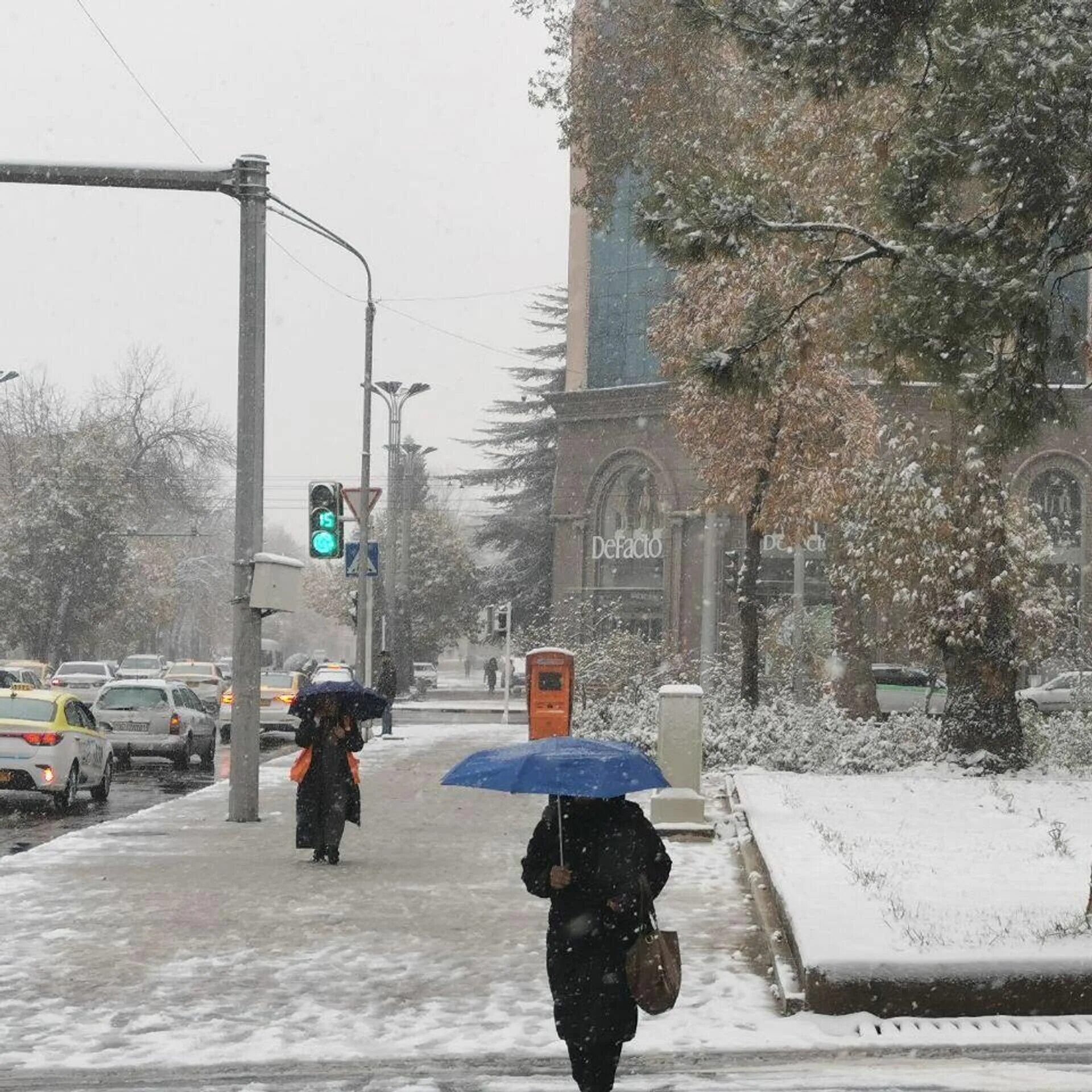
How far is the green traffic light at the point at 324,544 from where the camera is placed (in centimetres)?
1933

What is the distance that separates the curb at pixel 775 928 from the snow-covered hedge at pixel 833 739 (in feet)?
20.4

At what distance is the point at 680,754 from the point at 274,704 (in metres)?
20.5

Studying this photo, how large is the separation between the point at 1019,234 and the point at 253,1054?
686 centimetres

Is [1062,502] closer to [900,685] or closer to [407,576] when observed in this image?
[900,685]

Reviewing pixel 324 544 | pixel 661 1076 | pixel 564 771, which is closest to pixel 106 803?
pixel 324 544

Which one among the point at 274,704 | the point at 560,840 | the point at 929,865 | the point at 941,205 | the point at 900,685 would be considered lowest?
the point at 929,865

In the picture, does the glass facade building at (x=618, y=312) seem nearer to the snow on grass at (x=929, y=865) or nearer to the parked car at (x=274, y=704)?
the parked car at (x=274, y=704)

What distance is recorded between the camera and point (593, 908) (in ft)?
21.0

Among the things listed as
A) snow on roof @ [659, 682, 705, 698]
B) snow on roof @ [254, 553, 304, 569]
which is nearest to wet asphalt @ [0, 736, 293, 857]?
snow on roof @ [254, 553, 304, 569]

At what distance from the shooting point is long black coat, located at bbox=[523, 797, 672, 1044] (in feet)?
20.8

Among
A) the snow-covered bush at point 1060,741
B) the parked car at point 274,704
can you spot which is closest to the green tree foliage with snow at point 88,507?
the parked car at point 274,704

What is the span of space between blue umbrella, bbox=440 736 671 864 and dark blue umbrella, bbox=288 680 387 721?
779 cm

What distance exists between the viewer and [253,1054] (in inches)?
311

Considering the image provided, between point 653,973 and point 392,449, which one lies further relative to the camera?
point 392,449
